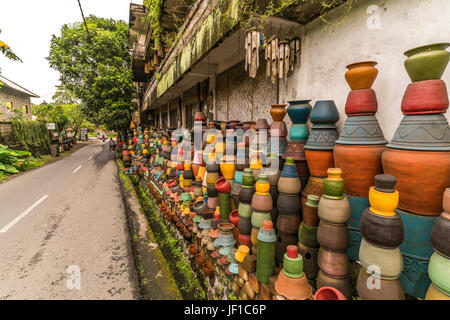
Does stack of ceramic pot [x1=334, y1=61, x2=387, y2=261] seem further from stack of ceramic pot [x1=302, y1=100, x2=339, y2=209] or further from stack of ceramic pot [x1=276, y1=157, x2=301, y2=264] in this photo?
stack of ceramic pot [x1=276, y1=157, x2=301, y2=264]

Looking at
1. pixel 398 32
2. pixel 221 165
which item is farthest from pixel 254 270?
pixel 398 32

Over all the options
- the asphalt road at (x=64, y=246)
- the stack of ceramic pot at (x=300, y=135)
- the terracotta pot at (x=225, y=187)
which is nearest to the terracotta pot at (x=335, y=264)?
the stack of ceramic pot at (x=300, y=135)

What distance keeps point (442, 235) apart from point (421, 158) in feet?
1.05

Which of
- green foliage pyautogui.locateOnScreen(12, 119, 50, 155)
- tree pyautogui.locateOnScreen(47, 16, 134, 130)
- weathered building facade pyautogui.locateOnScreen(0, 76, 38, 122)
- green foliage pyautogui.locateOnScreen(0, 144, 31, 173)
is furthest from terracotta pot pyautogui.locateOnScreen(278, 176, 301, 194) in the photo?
weathered building facade pyautogui.locateOnScreen(0, 76, 38, 122)

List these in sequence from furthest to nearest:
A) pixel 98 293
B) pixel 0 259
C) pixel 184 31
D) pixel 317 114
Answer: pixel 184 31
pixel 0 259
pixel 98 293
pixel 317 114

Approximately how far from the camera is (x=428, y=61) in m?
0.94

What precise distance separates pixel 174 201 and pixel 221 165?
1.80 m

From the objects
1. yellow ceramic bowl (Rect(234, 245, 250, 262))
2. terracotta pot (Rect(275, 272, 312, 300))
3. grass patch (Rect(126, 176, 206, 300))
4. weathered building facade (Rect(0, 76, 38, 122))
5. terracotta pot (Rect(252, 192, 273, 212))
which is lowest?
grass patch (Rect(126, 176, 206, 300))

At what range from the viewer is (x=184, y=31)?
3.71m

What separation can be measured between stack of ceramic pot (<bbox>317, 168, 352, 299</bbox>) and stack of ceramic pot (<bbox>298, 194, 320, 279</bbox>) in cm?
12

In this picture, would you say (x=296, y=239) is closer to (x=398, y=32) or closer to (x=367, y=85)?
(x=367, y=85)

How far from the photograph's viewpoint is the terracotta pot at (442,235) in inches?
32.1

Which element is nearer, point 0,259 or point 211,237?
point 211,237

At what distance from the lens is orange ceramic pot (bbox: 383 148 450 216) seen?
0.92 metres
